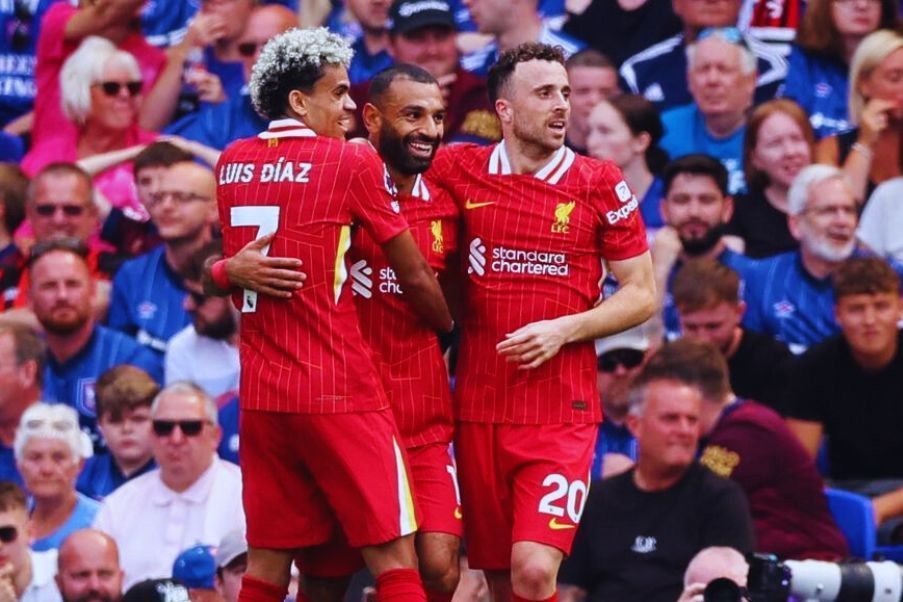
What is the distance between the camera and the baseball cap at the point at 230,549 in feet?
Answer: 33.0

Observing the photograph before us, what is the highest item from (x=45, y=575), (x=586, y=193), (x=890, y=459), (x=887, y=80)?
(x=887, y=80)

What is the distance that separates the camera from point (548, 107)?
8336 millimetres

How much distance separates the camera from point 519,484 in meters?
8.30

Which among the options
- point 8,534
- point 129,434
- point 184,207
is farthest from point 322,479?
point 184,207

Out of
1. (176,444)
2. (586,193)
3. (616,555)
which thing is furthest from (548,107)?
(176,444)

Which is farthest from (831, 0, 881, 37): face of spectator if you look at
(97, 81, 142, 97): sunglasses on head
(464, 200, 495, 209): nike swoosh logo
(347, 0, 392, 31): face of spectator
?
(464, 200, 495, 209): nike swoosh logo

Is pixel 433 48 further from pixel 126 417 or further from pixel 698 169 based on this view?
pixel 126 417

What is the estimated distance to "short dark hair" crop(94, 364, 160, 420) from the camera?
11523 mm

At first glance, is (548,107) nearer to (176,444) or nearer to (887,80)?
(176,444)

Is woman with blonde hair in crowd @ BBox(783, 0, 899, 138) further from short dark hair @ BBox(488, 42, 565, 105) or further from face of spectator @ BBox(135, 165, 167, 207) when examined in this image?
short dark hair @ BBox(488, 42, 565, 105)

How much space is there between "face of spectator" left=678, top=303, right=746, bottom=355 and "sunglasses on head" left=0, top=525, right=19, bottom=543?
333 centimetres

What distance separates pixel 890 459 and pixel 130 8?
225 inches

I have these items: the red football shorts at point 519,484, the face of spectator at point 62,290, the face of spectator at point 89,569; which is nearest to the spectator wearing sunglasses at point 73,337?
the face of spectator at point 62,290

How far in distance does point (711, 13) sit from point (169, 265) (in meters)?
3.44
